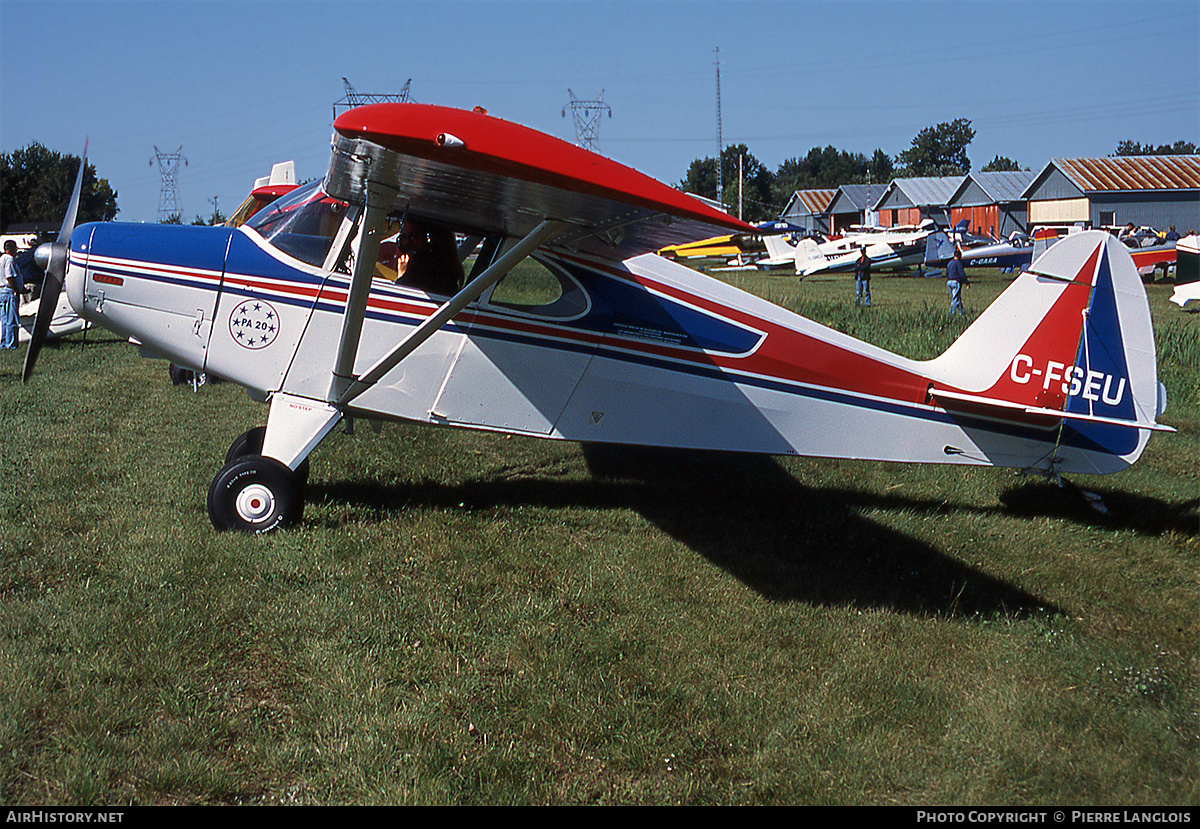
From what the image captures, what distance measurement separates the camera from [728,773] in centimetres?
354

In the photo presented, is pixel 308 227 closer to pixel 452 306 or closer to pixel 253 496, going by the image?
pixel 452 306

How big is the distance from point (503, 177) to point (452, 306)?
→ 1199mm

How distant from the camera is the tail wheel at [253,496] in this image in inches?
222

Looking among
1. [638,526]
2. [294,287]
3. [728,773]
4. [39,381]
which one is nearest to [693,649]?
[728,773]

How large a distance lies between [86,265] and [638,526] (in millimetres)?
4143

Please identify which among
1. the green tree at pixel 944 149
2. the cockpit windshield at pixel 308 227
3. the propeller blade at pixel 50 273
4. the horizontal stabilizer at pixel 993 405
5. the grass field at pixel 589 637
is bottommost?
the grass field at pixel 589 637

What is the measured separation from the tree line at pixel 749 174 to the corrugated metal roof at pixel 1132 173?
92.3 ft

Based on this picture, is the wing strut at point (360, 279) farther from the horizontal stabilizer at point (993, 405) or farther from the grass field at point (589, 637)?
the horizontal stabilizer at point (993, 405)

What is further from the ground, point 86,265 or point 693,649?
point 86,265

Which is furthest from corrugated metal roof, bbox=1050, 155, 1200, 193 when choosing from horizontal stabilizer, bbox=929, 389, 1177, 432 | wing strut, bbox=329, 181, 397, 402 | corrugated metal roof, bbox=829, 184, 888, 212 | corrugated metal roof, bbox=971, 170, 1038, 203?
wing strut, bbox=329, 181, 397, 402

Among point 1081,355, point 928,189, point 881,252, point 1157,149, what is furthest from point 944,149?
point 1081,355

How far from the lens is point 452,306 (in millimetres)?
5371

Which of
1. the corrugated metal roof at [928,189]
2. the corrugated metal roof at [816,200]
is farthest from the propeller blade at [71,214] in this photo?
the corrugated metal roof at [816,200]

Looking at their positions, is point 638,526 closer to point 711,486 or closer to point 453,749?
point 711,486
